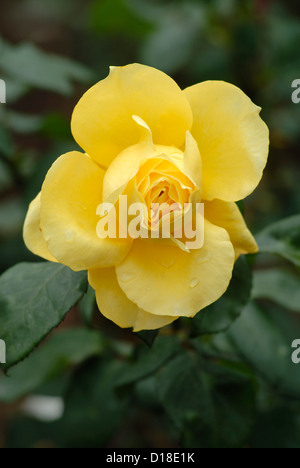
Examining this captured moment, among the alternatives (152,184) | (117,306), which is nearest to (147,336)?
(117,306)

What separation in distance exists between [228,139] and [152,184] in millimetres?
115

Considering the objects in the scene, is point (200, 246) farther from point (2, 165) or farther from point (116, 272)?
point (2, 165)

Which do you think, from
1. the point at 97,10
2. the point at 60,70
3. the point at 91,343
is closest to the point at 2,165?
the point at 60,70

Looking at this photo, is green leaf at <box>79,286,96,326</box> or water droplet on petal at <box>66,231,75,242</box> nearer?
water droplet on petal at <box>66,231,75,242</box>

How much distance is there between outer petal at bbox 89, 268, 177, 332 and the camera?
59 cm

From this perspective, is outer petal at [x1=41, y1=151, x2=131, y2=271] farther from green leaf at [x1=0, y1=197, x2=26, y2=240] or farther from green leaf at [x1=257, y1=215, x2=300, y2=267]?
green leaf at [x1=0, y1=197, x2=26, y2=240]

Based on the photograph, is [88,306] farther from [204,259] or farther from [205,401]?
[204,259]

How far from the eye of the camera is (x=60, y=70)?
1238 mm

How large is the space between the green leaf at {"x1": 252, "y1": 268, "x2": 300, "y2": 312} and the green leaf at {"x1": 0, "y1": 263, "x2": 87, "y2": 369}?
1.45 feet

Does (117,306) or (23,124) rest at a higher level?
(23,124)

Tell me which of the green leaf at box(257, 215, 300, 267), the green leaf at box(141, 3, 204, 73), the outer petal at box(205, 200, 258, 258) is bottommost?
the outer petal at box(205, 200, 258, 258)

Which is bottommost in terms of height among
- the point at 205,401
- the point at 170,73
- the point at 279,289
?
the point at 205,401

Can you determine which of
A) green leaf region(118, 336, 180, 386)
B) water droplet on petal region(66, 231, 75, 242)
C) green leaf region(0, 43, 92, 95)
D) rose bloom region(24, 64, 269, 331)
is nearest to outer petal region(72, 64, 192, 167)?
rose bloom region(24, 64, 269, 331)

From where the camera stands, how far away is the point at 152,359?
2.85 feet
